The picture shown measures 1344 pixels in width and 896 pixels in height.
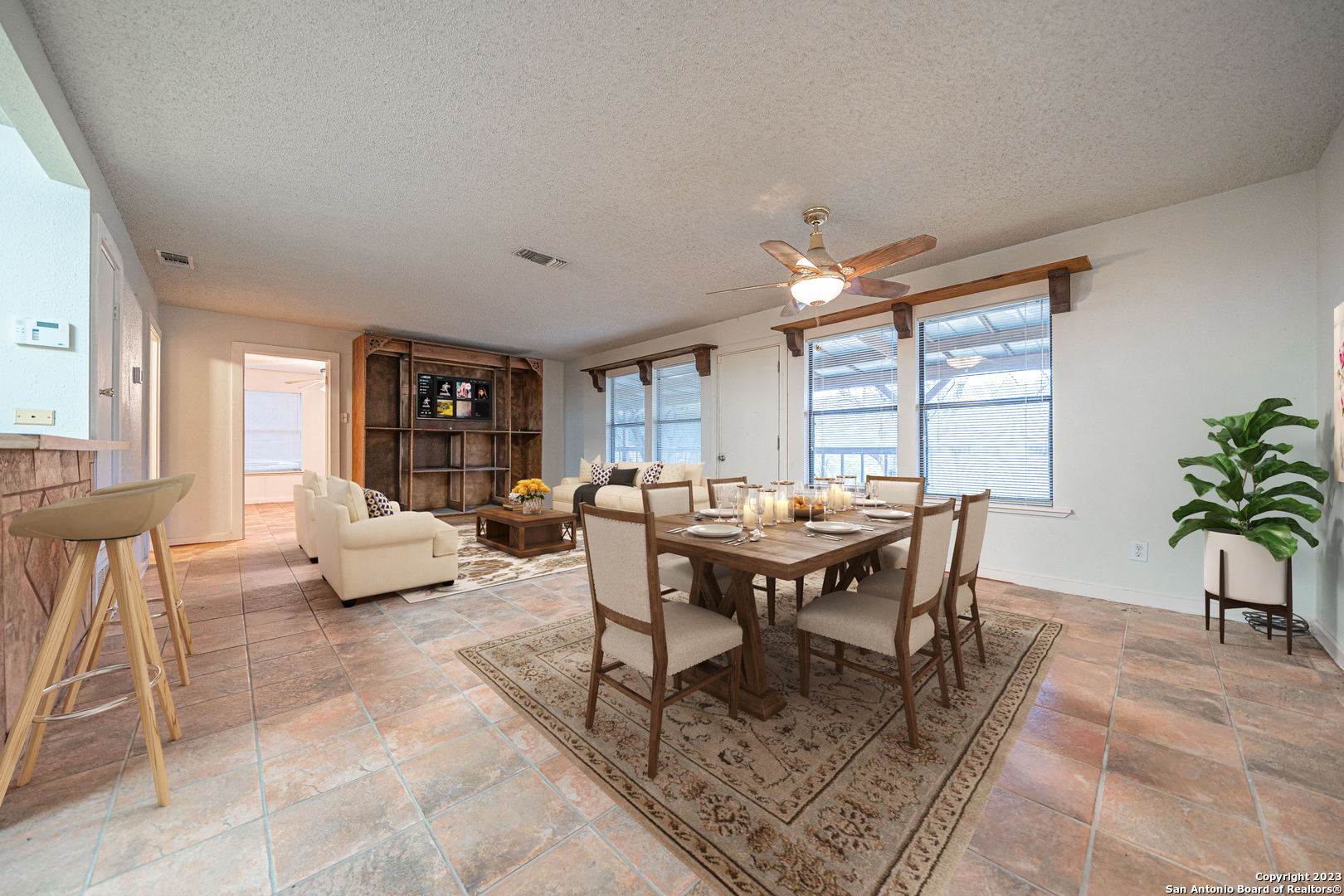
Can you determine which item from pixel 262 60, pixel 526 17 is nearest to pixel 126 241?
pixel 262 60

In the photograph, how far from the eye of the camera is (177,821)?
1427 mm

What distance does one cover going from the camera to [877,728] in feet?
6.20

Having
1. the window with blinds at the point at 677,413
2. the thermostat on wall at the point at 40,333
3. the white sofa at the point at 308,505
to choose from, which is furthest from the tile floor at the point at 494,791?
the window with blinds at the point at 677,413

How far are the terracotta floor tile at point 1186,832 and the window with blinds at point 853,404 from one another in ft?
10.1

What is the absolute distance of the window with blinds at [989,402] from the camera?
3.77 meters

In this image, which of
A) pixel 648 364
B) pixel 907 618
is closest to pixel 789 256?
pixel 907 618

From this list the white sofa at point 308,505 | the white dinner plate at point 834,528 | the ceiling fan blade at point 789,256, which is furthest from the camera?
the white sofa at point 308,505

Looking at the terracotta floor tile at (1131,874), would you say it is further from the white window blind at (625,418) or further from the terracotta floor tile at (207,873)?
the white window blind at (625,418)

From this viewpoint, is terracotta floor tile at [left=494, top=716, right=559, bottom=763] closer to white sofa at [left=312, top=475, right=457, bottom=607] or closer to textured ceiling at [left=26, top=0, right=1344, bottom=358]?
white sofa at [left=312, top=475, right=457, bottom=607]

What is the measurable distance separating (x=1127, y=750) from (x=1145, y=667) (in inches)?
35.7

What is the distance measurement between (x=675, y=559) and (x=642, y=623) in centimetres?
127

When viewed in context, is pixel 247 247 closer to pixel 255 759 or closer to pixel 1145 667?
pixel 255 759

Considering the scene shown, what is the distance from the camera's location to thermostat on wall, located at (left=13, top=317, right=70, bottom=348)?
231 cm

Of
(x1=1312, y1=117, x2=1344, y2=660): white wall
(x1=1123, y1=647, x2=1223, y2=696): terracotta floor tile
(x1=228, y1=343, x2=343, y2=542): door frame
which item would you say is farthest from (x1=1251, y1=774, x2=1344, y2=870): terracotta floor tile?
(x1=228, y1=343, x2=343, y2=542): door frame
